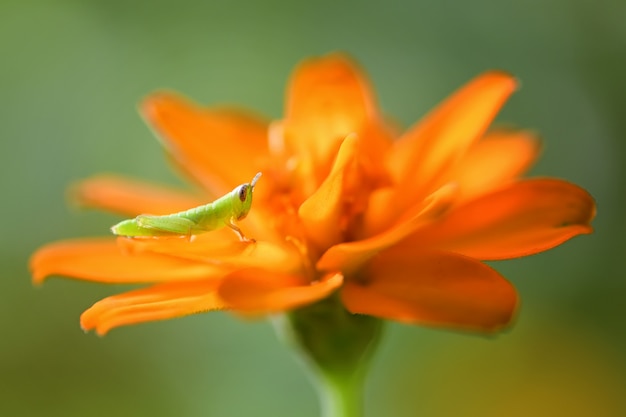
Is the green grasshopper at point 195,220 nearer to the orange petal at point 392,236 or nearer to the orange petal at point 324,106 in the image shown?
the orange petal at point 392,236

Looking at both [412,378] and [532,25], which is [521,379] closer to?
[412,378]

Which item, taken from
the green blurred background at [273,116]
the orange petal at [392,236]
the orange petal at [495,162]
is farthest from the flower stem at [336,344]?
the green blurred background at [273,116]

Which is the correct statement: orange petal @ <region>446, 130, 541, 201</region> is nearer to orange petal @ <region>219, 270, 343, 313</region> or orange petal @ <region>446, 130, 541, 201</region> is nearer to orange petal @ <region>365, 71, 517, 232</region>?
orange petal @ <region>365, 71, 517, 232</region>

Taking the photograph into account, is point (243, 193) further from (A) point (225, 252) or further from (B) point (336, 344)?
(B) point (336, 344)

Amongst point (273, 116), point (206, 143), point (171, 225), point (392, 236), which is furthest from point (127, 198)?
point (273, 116)

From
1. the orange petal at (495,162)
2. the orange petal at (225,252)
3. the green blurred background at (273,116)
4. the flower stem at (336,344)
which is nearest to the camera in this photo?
the orange petal at (225,252)

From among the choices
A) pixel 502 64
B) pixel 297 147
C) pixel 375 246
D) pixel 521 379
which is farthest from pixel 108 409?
pixel 502 64
